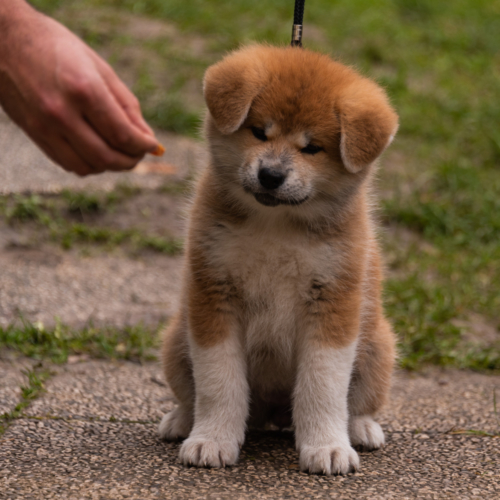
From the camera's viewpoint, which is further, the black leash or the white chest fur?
the black leash

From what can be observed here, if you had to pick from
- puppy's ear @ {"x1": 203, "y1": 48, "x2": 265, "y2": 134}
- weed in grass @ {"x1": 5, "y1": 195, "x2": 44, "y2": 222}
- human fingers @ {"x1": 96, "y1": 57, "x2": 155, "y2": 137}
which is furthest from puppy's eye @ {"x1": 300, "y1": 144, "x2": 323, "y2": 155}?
weed in grass @ {"x1": 5, "y1": 195, "x2": 44, "y2": 222}

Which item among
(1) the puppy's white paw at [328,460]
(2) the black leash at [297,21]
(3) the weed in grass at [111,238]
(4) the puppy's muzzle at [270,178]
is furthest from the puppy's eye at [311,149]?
(3) the weed in grass at [111,238]

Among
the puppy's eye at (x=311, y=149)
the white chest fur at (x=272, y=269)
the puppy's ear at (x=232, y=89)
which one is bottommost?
the white chest fur at (x=272, y=269)

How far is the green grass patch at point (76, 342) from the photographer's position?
4.09 m

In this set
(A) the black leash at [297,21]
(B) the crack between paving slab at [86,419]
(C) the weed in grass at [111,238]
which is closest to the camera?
(A) the black leash at [297,21]

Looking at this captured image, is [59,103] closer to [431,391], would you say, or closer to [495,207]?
[431,391]

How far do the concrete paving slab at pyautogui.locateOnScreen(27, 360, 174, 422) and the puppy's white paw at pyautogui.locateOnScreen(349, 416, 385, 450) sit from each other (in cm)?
90

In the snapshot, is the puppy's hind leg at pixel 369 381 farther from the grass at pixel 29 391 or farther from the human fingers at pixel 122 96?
the grass at pixel 29 391

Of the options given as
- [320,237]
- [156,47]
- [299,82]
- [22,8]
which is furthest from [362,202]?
[156,47]

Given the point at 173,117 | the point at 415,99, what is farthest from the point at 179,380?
the point at 415,99

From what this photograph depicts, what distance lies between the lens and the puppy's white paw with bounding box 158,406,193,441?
308 cm

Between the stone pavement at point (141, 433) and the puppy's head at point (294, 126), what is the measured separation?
0.73 metres

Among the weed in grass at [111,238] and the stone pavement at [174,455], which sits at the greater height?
the stone pavement at [174,455]

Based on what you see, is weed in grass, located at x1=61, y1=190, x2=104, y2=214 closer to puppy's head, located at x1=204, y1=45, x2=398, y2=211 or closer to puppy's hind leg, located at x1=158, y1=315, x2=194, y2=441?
puppy's hind leg, located at x1=158, y1=315, x2=194, y2=441
